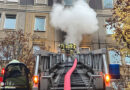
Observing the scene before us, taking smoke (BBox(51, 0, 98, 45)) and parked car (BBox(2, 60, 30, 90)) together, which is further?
smoke (BBox(51, 0, 98, 45))

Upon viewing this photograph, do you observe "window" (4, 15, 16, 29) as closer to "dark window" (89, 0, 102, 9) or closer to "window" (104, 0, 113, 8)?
"dark window" (89, 0, 102, 9)

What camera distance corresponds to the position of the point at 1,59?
8.32 metres

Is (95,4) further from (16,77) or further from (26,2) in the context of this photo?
(16,77)

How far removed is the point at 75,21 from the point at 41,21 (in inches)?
146

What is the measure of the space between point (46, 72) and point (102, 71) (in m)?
1.66

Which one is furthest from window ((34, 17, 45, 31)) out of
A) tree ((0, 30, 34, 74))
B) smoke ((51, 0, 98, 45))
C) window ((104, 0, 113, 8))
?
window ((104, 0, 113, 8))

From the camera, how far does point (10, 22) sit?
1223 cm

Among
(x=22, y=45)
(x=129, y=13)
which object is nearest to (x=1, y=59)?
(x=22, y=45)

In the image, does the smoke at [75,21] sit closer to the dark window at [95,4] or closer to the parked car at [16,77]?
the dark window at [95,4]

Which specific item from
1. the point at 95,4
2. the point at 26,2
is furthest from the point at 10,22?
the point at 95,4

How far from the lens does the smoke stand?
10.9 metres

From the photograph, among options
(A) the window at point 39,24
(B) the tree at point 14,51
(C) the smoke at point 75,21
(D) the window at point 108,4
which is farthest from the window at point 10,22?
(D) the window at point 108,4

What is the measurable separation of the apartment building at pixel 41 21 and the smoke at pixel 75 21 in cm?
65

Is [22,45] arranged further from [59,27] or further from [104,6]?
[104,6]
